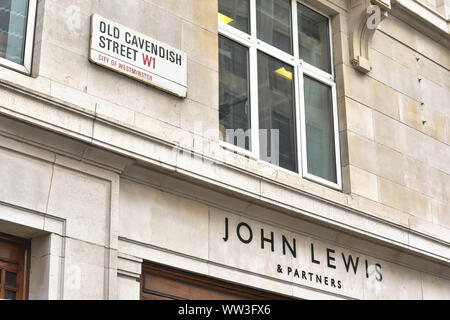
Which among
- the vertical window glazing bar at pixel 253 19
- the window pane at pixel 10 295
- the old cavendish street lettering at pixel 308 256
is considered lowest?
the window pane at pixel 10 295

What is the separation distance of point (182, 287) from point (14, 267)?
230cm

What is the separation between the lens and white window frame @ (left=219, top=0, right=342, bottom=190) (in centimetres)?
1280

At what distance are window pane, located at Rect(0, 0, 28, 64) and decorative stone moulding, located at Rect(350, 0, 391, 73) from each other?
602cm

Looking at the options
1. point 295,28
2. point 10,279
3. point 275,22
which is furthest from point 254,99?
point 10,279

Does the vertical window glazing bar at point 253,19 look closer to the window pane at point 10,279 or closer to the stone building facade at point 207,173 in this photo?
the stone building facade at point 207,173

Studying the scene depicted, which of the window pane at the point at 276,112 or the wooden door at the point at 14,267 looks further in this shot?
the window pane at the point at 276,112

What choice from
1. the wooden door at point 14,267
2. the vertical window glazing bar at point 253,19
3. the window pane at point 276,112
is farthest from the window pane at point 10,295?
the vertical window glazing bar at point 253,19

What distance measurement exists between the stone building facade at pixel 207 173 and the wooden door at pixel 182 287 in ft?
0.12

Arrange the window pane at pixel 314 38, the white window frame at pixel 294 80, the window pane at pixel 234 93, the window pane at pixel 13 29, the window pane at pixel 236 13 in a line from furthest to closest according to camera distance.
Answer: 1. the window pane at pixel 314 38
2. the window pane at pixel 236 13
3. the white window frame at pixel 294 80
4. the window pane at pixel 234 93
5. the window pane at pixel 13 29

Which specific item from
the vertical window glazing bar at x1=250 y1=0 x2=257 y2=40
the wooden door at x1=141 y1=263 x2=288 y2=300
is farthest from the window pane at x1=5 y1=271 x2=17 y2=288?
the vertical window glazing bar at x1=250 y1=0 x2=257 y2=40

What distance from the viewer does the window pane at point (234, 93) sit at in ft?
40.8

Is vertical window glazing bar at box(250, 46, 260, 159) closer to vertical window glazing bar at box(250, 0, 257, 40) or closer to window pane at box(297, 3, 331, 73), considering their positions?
vertical window glazing bar at box(250, 0, 257, 40)

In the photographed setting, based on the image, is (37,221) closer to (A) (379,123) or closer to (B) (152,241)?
(B) (152,241)
